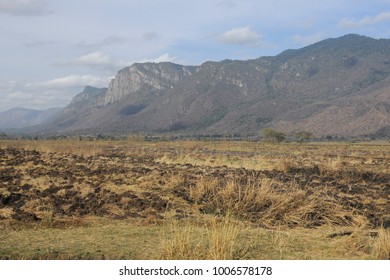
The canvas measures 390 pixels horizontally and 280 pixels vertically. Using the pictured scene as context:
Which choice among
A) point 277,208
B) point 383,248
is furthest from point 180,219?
point 383,248

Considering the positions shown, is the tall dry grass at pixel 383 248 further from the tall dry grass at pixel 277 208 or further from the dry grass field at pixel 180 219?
the tall dry grass at pixel 277 208

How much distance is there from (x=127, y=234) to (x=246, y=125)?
579 ft

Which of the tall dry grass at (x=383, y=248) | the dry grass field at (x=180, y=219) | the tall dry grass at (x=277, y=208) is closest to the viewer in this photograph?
the tall dry grass at (x=383, y=248)

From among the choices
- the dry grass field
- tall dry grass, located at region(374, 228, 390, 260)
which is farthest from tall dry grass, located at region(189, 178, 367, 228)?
tall dry grass, located at region(374, 228, 390, 260)

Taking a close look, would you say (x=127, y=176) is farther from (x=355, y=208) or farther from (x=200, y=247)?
(x=200, y=247)

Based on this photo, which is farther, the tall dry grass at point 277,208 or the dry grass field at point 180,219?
the tall dry grass at point 277,208

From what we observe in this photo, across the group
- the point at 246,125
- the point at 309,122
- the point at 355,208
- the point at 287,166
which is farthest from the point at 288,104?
the point at 355,208

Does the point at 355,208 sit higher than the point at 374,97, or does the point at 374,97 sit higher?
the point at 374,97

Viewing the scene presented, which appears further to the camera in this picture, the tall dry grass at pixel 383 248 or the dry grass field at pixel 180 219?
the dry grass field at pixel 180 219

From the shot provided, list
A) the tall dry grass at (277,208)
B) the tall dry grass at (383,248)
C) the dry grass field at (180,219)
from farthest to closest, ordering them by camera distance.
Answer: the tall dry grass at (277,208) < the dry grass field at (180,219) < the tall dry grass at (383,248)

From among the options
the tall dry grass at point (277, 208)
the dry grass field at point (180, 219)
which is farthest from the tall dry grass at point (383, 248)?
the tall dry grass at point (277, 208)

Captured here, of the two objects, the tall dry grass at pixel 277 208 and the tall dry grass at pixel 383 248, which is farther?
the tall dry grass at pixel 277 208

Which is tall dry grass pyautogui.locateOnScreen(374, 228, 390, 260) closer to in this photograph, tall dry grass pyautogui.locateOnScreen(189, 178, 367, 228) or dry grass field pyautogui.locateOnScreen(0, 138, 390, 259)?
dry grass field pyautogui.locateOnScreen(0, 138, 390, 259)

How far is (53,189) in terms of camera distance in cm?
1550
